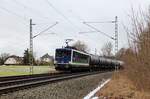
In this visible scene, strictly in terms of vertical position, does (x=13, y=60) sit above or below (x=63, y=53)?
above

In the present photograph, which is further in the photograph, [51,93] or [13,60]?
[13,60]

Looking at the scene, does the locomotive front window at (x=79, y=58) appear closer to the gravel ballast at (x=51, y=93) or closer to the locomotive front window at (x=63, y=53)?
the locomotive front window at (x=63, y=53)

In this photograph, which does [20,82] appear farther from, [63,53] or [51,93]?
[63,53]

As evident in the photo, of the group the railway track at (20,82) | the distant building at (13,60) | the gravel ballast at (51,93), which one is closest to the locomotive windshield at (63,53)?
the railway track at (20,82)

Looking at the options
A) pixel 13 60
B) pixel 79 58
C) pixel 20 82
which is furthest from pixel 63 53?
pixel 13 60

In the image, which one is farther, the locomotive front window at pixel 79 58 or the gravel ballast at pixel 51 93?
the locomotive front window at pixel 79 58

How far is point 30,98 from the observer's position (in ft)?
48.2

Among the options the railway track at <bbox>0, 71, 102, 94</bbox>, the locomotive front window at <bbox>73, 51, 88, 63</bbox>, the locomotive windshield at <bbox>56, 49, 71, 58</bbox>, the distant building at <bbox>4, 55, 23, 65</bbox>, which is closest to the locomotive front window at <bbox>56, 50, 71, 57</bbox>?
the locomotive windshield at <bbox>56, 49, 71, 58</bbox>

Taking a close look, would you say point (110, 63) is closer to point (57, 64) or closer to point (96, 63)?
point (96, 63)

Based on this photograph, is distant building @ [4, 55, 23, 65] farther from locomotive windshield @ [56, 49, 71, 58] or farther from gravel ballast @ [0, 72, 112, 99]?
gravel ballast @ [0, 72, 112, 99]

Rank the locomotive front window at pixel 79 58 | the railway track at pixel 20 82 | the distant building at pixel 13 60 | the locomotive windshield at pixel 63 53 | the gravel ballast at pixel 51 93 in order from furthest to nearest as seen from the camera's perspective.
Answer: the distant building at pixel 13 60, the locomotive front window at pixel 79 58, the locomotive windshield at pixel 63 53, the railway track at pixel 20 82, the gravel ballast at pixel 51 93

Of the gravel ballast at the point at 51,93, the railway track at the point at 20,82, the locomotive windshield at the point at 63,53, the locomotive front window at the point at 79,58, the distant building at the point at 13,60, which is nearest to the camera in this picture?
the gravel ballast at the point at 51,93

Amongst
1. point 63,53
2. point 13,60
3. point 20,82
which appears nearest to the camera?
point 20,82

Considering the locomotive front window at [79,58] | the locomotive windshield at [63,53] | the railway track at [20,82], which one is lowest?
the railway track at [20,82]
